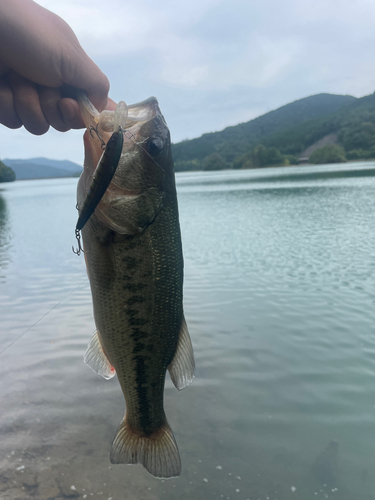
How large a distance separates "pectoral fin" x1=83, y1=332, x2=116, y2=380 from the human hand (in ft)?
4.83

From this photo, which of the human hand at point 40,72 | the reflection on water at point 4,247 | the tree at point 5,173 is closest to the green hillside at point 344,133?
the tree at point 5,173

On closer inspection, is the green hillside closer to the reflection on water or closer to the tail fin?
the reflection on water

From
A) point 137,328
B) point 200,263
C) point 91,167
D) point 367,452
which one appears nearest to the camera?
point 91,167

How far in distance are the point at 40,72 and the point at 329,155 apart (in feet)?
364

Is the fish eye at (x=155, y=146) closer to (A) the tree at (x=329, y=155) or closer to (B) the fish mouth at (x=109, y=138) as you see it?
(B) the fish mouth at (x=109, y=138)

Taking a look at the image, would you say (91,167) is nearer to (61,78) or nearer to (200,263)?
(61,78)

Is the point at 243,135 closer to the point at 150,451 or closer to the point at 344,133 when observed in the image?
the point at 344,133

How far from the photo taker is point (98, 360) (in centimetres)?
235

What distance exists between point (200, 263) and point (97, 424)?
23.7 feet

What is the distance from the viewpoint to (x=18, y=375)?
16.4 feet

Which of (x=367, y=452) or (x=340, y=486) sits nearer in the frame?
(x=340, y=486)

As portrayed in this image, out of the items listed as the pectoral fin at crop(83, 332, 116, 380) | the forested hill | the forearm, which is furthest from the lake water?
the forested hill

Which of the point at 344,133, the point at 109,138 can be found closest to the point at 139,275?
the point at 109,138

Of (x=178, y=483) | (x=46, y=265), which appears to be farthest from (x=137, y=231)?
(x=46, y=265)
